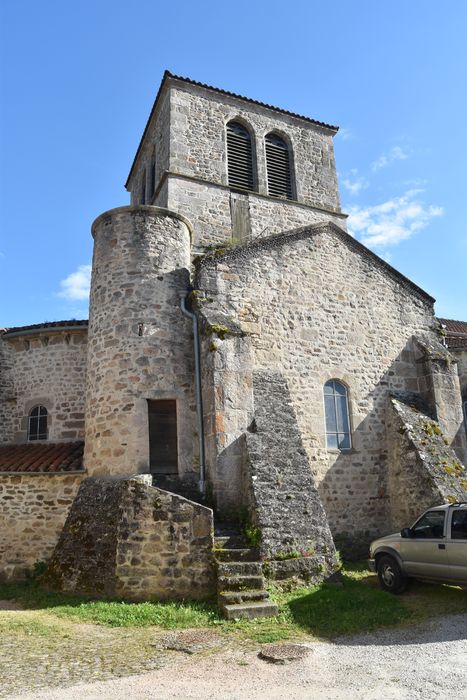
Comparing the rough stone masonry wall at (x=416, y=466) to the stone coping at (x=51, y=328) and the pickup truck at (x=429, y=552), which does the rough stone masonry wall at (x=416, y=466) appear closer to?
the pickup truck at (x=429, y=552)

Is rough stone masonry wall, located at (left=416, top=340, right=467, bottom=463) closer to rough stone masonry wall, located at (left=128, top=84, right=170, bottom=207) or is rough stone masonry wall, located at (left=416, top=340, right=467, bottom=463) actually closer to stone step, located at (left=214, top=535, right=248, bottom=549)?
stone step, located at (left=214, top=535, right=248, bottom=549)

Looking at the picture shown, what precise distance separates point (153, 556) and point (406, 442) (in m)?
6.31

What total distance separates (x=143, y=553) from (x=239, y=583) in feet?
5.22

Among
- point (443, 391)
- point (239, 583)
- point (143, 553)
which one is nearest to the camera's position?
point (239, 583)

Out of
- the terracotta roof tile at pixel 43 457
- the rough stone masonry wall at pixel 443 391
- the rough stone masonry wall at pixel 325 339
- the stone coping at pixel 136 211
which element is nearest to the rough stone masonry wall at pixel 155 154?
the stone coping at pixel 136 211

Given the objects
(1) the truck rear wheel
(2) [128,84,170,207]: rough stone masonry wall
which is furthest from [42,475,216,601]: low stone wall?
(2) [128,84,170,207]: rough stone masonry wall

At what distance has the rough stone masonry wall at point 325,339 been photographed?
1170cm

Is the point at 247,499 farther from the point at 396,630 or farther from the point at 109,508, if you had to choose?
the point at 396,630

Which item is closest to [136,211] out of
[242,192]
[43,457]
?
[43,457]

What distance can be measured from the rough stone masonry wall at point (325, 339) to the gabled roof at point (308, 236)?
0.03m

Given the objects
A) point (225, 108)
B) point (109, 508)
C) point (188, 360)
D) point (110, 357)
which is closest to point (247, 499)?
point (109, 508)

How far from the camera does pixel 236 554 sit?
8562mm

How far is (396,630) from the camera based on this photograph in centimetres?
699

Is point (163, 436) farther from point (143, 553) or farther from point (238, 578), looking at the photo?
point (238, 578)
